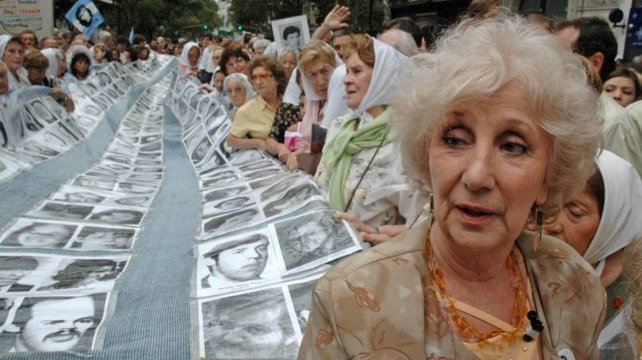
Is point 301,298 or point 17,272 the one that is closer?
point 301,298

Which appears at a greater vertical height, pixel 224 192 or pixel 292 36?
pixel 292 36

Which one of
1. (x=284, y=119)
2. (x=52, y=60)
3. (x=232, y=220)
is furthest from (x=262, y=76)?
(x=52, y=60)

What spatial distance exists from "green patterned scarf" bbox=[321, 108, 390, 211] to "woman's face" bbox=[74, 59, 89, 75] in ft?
31.6

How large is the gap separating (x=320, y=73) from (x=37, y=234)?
2406mm

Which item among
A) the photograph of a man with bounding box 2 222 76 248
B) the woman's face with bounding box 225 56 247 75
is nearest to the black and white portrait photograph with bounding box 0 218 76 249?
the photograph of a man with bounding box 2 222 76 248

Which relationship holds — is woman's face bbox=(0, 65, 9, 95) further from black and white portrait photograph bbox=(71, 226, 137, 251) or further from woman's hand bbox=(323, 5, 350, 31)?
woman's hand bbox=(323, 5, 350, 31)

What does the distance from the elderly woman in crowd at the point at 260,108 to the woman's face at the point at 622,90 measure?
9.93 feet

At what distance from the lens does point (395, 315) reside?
1.42 m

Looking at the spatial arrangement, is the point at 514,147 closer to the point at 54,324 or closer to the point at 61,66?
the point at 54,324

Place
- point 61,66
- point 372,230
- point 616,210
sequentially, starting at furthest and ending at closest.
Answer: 1. point 61,66
2. point 372,230
3. point 616,210

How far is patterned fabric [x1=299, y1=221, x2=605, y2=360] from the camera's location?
1.40 metres

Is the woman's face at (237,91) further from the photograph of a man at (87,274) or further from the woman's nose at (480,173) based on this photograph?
the woman's nose at (480,173)

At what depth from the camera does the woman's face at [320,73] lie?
194 inches

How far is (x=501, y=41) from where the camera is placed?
1543 millimetres
